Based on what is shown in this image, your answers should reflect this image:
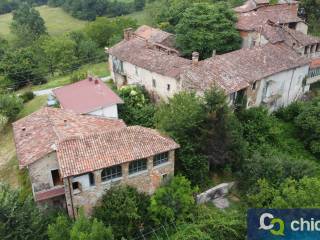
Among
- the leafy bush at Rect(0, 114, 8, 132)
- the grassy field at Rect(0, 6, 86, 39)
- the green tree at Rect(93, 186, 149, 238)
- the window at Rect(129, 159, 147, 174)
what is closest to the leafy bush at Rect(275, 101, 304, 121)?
the window at Rect(129, 159, 147, 174)

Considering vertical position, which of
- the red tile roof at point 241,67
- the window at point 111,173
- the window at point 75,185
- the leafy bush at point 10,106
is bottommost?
the leafy bush at point 10,106

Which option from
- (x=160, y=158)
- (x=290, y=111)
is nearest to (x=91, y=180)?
(x=160, y=158)

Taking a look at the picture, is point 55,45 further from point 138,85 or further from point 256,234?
point 256,234

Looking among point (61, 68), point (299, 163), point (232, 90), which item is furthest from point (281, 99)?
point (61, 68)

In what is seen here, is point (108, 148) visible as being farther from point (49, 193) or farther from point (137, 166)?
point (49, 193)

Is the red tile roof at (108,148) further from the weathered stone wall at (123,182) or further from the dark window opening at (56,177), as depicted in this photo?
the dark window opening at (56,177)

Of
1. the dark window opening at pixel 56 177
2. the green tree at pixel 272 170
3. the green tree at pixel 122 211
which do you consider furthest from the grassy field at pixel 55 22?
the green tree at pixel 272 170

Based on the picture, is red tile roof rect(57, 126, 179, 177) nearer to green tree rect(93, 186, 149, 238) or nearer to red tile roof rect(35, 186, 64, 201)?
green tree rect(93, 186, 149, 238)
